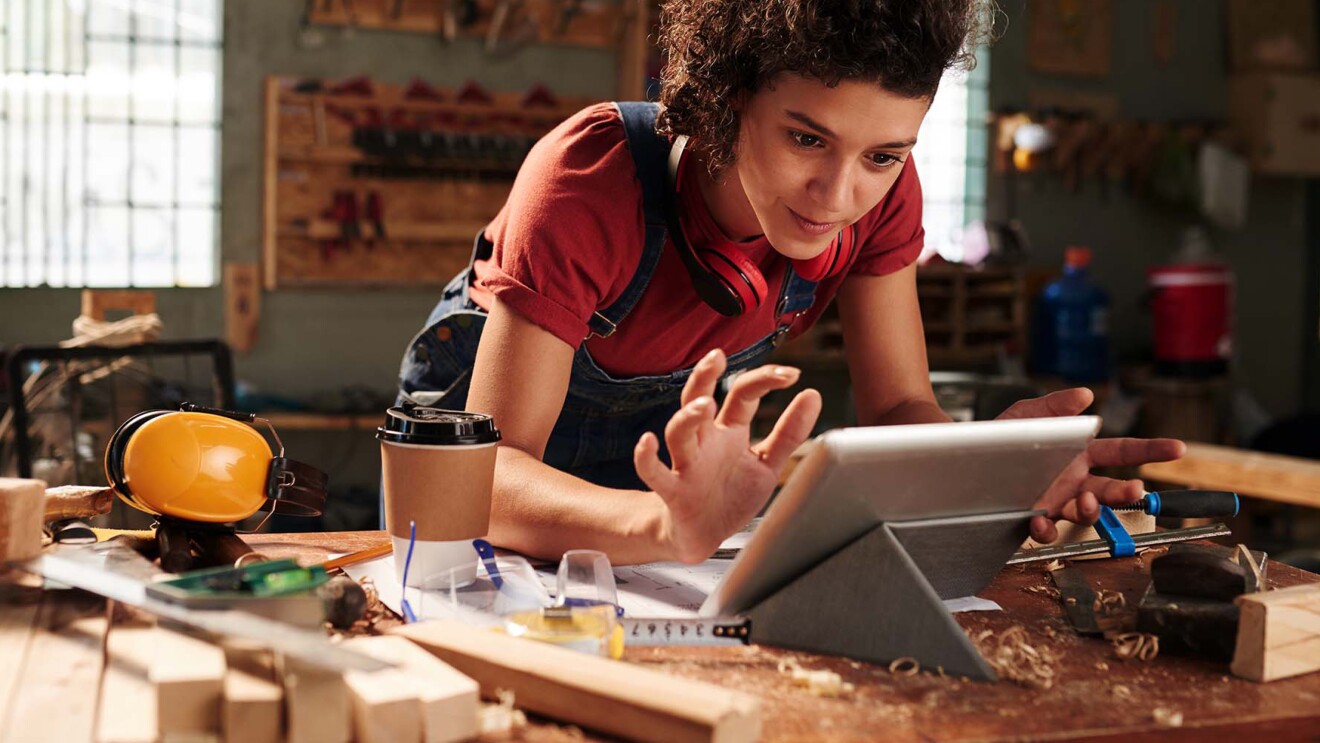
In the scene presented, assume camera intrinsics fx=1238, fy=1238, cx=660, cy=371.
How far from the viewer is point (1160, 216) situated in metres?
5.95

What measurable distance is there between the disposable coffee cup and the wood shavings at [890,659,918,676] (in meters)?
0.41

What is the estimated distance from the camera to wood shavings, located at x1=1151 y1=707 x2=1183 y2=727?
0.89 meters

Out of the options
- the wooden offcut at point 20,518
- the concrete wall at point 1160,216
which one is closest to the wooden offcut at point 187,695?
the wooden offcut at point 20,518

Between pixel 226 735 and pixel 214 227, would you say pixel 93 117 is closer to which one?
pixel 214 227

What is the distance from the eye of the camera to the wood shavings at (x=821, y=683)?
0.94 meters

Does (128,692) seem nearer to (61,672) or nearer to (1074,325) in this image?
(61,672)

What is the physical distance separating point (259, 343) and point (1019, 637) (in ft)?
13.6

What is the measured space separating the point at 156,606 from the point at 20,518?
10.1 inches

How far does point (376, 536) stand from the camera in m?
1.43

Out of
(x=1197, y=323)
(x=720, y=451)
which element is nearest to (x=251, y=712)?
(x=720, y=451)

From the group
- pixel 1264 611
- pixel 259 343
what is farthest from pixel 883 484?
pixel 259 343

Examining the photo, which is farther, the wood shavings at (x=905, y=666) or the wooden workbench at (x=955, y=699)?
the wood shavings at (x=905, y=666)

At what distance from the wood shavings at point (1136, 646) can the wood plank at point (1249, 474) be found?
1.93 meters

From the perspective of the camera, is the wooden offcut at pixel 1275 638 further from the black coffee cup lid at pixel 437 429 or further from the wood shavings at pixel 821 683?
the black coffee cup lid at pixel 437 429
